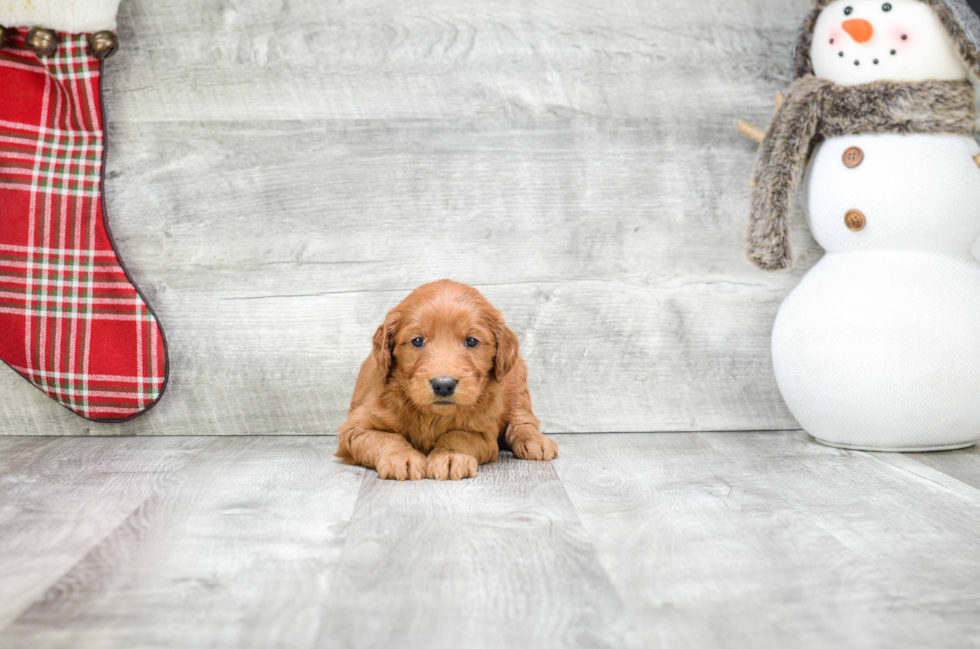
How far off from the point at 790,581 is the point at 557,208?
1.29 m

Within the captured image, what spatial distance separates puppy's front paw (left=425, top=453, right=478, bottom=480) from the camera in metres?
1.59

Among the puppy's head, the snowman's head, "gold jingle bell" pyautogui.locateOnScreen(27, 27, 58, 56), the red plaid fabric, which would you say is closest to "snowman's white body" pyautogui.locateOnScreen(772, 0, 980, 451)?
the snowman's head

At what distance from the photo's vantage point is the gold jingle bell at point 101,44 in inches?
76.8

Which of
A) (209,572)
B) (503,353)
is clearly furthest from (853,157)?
(209,572)

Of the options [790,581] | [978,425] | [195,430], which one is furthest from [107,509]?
[978,425]

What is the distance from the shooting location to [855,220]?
1842 millimetres

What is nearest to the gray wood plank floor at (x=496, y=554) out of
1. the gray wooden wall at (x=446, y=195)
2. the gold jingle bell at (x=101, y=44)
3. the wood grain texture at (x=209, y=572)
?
Answer: the wood grain texture at (x=209, y=572)

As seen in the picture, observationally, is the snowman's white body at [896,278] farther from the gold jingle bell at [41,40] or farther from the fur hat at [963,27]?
the gold jingle bell at [41,40]

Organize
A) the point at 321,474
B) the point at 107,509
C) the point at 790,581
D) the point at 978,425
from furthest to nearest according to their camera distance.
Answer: the point at 978,425, the point at 321,474, the point at 107,509, the point at 790,581

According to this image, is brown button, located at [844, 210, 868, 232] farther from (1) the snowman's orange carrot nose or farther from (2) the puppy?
(2) the puppy

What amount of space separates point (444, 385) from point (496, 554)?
1.62ft

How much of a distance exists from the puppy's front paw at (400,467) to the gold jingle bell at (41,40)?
1.28 metres

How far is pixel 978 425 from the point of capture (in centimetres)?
181

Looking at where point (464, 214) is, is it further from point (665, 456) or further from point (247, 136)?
point (665, 456)
